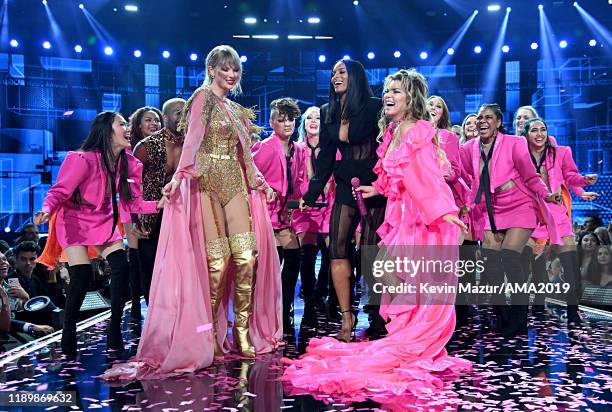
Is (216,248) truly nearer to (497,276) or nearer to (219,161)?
(219,161)

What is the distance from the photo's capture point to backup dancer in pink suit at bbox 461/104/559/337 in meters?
5.04

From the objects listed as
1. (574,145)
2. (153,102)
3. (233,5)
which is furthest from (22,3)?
(574,145)

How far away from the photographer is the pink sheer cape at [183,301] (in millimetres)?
3787

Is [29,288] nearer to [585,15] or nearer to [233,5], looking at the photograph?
[233,5]

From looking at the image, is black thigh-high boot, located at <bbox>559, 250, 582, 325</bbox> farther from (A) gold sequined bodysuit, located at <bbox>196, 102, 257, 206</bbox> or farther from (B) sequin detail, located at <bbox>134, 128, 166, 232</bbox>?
(B) sequin detail, located at <bbox>134, 128, 166, 232</bbox>

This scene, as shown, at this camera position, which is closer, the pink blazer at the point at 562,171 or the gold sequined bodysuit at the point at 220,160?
the gold sequined bodysuit at the point at 220,160

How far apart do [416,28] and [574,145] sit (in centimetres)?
382

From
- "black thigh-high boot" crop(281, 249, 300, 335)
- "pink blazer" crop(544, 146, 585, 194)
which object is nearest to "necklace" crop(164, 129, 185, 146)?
"black thigh-high boot" crop(281, 249, 300, 335)

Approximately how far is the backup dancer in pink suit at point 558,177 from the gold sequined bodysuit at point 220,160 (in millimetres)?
2807

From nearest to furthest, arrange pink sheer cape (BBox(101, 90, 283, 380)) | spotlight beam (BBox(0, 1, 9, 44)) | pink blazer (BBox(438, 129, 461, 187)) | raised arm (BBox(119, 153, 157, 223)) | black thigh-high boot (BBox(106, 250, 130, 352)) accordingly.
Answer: pink sheer cape (BBox(101, 90, 283, 380)), black thigh-high boot (BBox(106, 250, 130, 352)), raised arm (BBox(119, 153, 157, 223)), pink blazer (BBox(438, 129, 461, 187)), spotlight beam (BBox(0, 1, 9, 44))

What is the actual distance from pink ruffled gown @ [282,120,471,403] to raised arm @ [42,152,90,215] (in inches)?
67.9

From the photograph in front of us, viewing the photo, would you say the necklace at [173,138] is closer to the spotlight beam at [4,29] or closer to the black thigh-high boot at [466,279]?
the black thigh-high boot at [466,279]

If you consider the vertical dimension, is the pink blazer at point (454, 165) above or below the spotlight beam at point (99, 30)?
below

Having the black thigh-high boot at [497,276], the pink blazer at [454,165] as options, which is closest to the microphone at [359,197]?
the pink blazer at [454,165]
